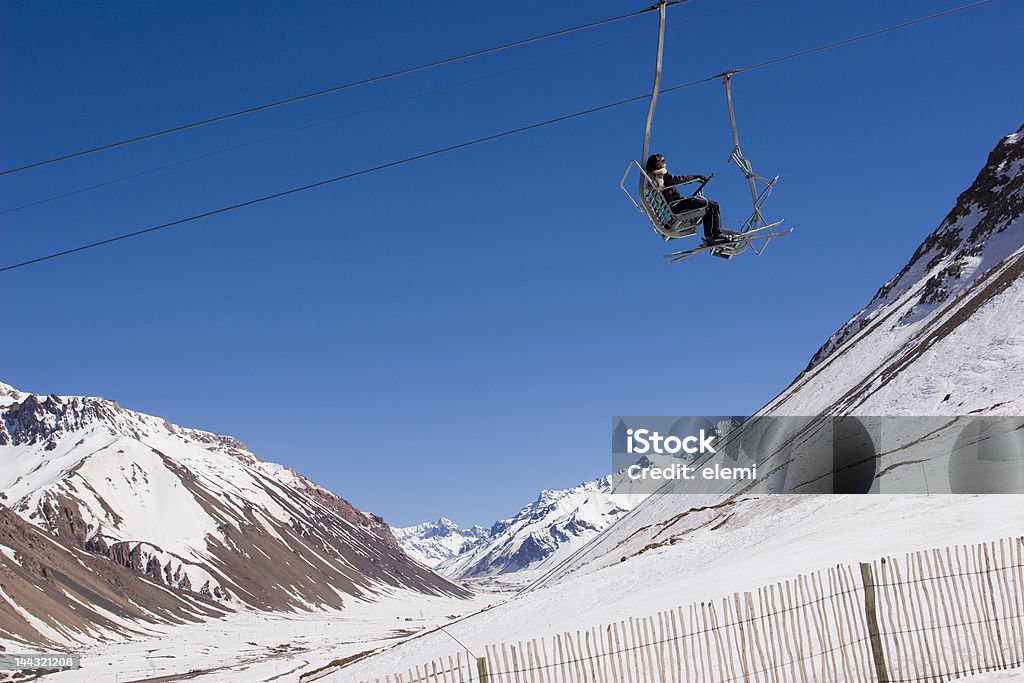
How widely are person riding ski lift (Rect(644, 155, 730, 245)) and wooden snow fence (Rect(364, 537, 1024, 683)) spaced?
6.64 meters

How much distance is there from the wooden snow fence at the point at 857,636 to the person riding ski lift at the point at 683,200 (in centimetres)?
664

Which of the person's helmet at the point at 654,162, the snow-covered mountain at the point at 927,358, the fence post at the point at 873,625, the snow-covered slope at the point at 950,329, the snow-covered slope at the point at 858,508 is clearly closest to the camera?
the fence post at the point at 873,625

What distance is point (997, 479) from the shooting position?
39969 millimetres

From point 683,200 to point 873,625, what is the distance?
26.9 ft

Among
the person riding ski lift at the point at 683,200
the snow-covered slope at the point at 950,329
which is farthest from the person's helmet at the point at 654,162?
the snow-covered slope at the point at 950,329

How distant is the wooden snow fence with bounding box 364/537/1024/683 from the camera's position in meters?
15.0

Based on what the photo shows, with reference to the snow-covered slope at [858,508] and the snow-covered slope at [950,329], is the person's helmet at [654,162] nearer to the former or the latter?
the snow-covered slope at [858,508]

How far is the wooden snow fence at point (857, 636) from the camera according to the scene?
1504cm

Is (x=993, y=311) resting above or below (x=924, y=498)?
above

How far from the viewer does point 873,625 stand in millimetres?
15031

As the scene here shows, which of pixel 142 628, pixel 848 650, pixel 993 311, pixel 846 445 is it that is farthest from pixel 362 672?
pixel 142 628

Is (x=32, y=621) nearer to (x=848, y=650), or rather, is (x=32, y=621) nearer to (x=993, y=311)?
(x=993, y=311)

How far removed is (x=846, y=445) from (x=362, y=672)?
3820 centimetres

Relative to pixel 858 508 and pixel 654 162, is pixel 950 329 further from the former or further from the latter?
pixel 654 162
